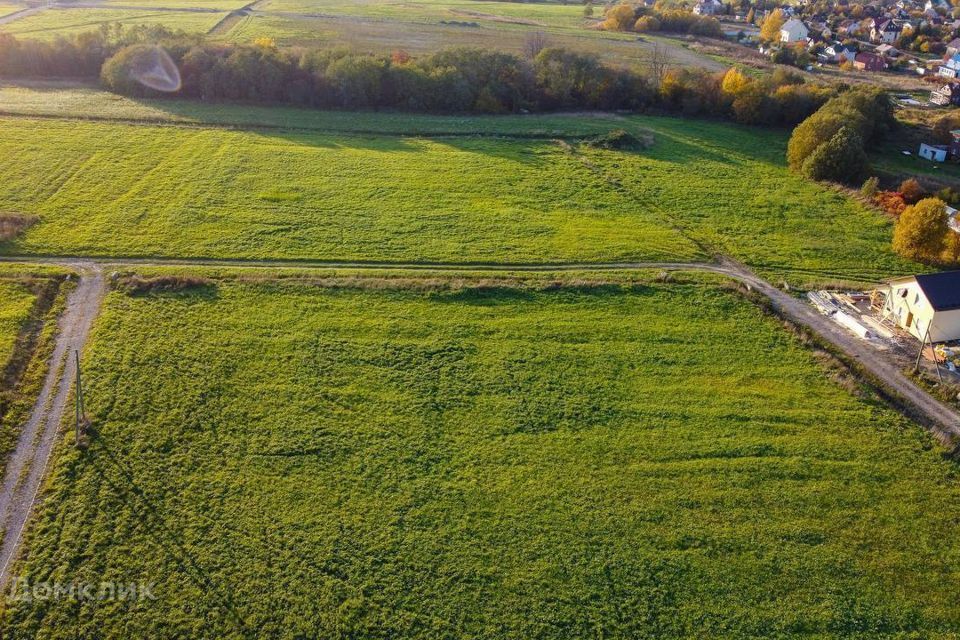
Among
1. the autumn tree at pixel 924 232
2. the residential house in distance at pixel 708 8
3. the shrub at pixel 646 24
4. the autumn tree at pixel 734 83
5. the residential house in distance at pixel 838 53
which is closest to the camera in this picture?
the autumn tree at pixel 924 232

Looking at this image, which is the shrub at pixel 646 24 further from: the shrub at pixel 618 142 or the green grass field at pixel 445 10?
the shrub at pixel 618 142

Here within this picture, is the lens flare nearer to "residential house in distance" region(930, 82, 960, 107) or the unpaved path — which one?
the unpaved path

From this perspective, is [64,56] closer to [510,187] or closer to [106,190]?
[106,190]

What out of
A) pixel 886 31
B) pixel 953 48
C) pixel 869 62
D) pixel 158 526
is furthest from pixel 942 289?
pixel 886 31

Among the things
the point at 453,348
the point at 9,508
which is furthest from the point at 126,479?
the point at 453,348

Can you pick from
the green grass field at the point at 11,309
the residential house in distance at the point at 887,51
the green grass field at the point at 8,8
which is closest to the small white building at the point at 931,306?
the green grass field at the point at 11,309

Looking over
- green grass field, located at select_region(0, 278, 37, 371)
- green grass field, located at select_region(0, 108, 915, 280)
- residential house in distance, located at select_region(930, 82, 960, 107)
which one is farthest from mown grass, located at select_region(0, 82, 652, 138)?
residential house in distance, located at select_region(930, 82, 960, 107)
